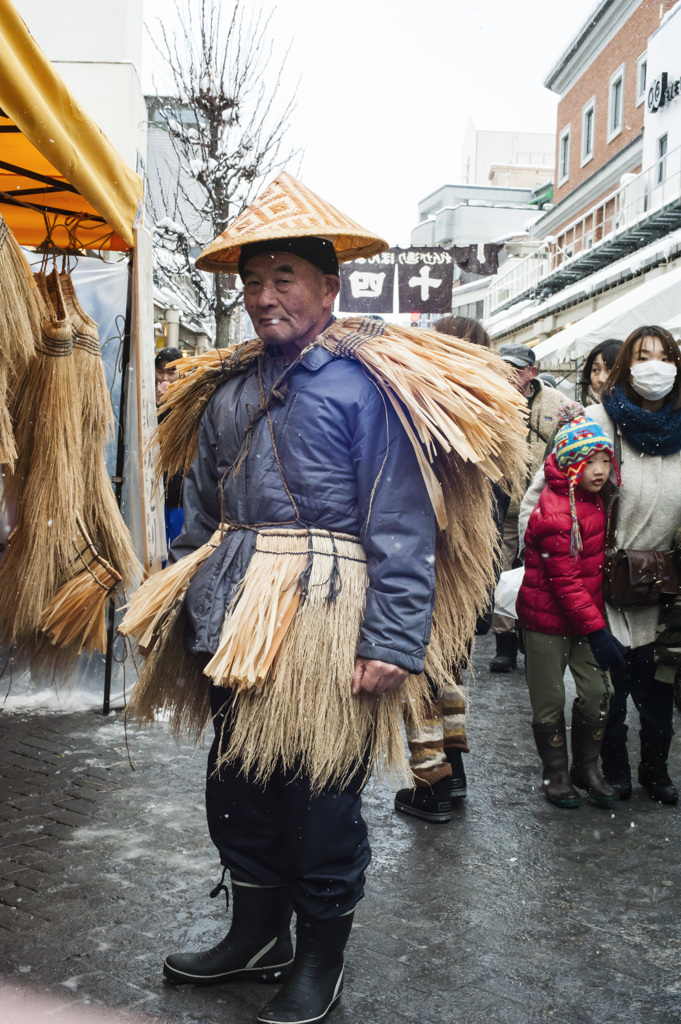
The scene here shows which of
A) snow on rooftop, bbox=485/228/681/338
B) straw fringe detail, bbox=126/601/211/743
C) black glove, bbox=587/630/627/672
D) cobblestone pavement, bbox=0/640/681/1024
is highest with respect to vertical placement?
snow on rooftop, bbox=485/228/681/338

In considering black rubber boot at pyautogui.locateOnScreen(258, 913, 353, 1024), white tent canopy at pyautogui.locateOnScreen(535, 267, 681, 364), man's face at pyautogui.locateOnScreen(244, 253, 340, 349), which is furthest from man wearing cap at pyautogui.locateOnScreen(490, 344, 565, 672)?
white tent canopy at pyautogui.locateOnScreen(535, 267, 681, 364)

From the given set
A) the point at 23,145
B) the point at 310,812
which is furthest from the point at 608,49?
the point at 310,812

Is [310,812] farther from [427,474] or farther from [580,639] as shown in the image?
[580,639]

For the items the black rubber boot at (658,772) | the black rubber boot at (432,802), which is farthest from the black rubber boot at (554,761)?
the black rubber boot at (432,802)

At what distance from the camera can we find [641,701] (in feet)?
13.3

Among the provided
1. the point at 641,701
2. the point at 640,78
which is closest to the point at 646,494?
the point at 641,701

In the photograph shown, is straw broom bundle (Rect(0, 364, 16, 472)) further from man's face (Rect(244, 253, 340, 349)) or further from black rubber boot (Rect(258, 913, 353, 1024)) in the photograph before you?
black rubber boot (Rect(258, 913, 353, 1024))

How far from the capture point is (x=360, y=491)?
233 centimetres

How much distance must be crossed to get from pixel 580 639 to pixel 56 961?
2356mm

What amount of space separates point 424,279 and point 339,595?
43.6 feet

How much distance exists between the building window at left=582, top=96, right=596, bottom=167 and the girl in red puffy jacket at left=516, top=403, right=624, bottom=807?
97.6 feet

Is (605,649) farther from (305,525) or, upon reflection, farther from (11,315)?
(11,315)

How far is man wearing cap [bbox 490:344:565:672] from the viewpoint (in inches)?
222

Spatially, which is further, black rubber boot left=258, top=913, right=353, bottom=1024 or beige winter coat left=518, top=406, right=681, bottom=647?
beige winter coat left=518, top=406, right=681, bottom=647
